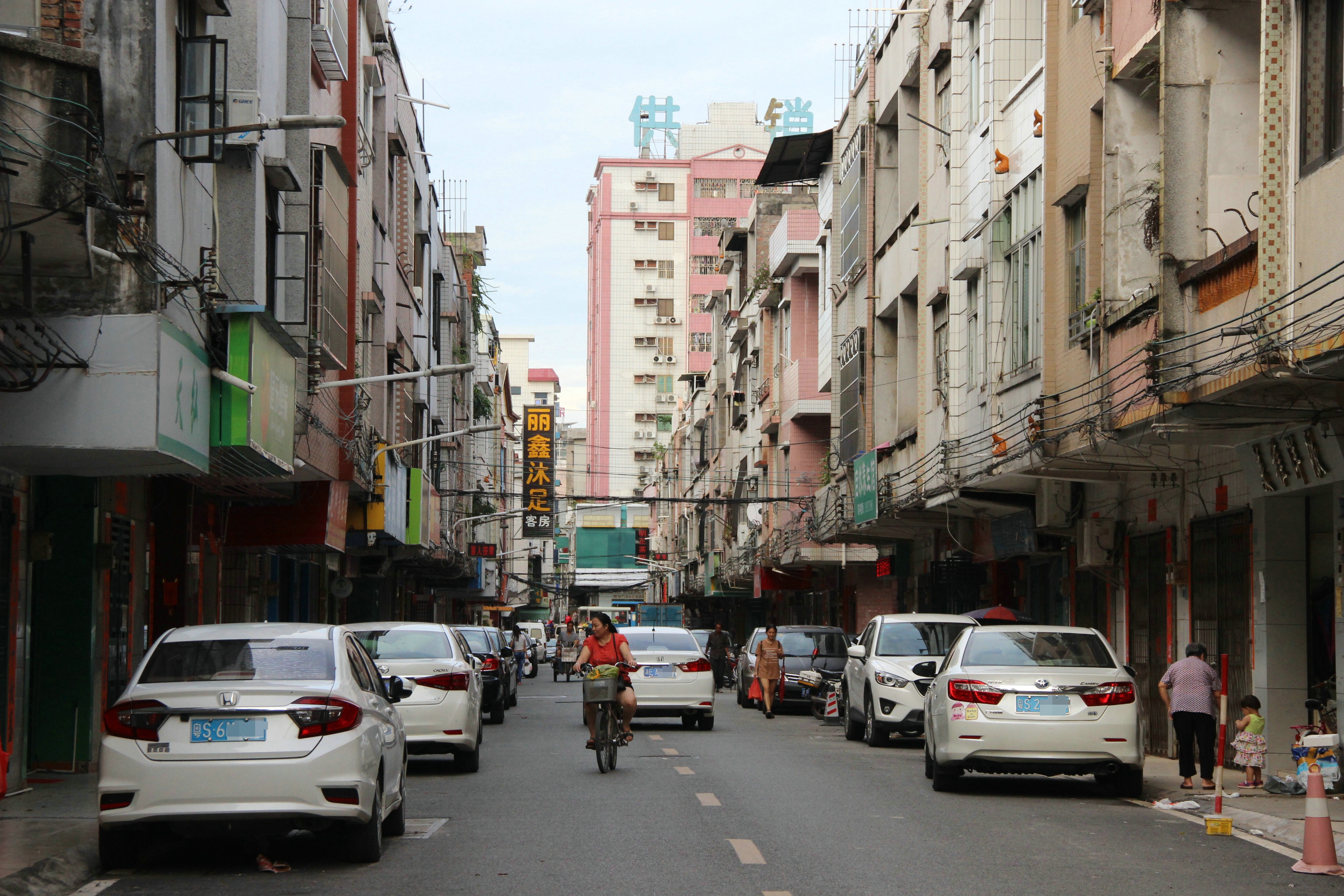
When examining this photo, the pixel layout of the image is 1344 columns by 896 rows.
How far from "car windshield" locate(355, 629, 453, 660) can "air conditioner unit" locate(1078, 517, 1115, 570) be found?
921cm

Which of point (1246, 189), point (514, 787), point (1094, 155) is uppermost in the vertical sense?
point (1094, 155)

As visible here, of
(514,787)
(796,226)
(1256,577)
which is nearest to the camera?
(514,787)

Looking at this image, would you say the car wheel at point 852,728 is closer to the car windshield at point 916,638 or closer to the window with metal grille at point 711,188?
the car windshield at point 916,638

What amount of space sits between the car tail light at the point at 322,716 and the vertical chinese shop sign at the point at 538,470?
2044 inches

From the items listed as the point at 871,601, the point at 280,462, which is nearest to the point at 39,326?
the point at 280,462

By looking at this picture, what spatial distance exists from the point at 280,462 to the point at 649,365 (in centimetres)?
11305

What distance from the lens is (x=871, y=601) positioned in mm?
43875

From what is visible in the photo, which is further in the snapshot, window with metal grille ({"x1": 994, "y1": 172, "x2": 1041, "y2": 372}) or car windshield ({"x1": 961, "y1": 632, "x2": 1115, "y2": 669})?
window with metal grille ({"x1": 994, "y1": 172, "x2": 1041, "y2": 372})

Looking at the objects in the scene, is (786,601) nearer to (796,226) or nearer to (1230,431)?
(796,226)

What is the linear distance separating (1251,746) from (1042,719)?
262 cm

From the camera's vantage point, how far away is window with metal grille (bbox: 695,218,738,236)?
119500mm

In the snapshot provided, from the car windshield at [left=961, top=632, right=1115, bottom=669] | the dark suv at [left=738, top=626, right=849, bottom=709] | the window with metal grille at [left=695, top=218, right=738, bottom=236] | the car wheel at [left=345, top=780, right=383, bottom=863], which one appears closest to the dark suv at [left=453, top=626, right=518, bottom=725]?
the dark suv at [left=738, top=626, right=849, bottom=709]

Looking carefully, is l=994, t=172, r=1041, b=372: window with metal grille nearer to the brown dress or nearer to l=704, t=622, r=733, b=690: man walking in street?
the brown dress

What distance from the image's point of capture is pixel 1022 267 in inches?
923
